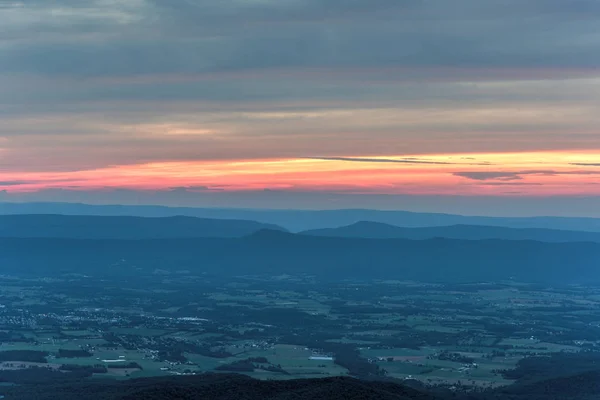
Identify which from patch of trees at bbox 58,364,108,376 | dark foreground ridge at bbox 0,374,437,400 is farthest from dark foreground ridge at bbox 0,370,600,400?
patch of trees at bbox 58,364,108,376

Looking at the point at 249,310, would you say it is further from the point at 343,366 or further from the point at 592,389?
the point at 592,389

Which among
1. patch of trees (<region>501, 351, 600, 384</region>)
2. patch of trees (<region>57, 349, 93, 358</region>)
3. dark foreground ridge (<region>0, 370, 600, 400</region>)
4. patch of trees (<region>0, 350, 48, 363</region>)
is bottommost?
patch of trees (<region>57, 349, 93, 358</region>)

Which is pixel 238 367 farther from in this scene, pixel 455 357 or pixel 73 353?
pixel 455 357

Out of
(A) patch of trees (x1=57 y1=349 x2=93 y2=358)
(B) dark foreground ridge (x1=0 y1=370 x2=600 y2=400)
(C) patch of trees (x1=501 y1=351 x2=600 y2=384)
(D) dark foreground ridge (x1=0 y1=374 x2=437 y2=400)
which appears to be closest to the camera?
(D) dark foreground ridge (x1=0 y1=374 x2=437 y2=400)

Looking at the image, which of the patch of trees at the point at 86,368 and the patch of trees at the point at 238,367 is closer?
the patch of trees at the point at 86,368

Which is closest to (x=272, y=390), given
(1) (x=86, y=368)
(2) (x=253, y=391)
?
(2) (x=253, y=391)

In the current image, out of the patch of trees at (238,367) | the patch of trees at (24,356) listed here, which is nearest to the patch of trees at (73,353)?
the patch of trees at (24,356)

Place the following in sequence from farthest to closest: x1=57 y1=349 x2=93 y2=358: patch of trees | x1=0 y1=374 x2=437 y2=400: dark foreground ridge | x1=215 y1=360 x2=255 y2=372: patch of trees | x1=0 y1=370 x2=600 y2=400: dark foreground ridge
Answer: x1=57 y1=349 x2=93 y2=358: patch of trees
x1=215 y1=360 x2=255 y2=372: patch of trees
x1=0 y1=370 x2=600 y2=400: dark foreground ridge
x1=0 y1=374 x2=437 y2=400: dark foreground ridge

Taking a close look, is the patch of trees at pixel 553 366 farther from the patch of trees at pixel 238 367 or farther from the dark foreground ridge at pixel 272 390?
the patch of trees at pixel 238 367

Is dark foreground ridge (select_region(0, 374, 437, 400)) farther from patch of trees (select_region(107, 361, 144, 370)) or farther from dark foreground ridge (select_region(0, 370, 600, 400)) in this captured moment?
patch of trees (select_region(107, 361, 144, 370))

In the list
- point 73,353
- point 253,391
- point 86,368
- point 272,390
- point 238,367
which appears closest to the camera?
point 253,391

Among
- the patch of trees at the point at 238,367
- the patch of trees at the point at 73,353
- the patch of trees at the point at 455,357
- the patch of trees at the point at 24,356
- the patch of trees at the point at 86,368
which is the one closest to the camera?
the patch of trees at the point at 86,368

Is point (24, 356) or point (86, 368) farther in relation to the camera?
point (24, 356)
